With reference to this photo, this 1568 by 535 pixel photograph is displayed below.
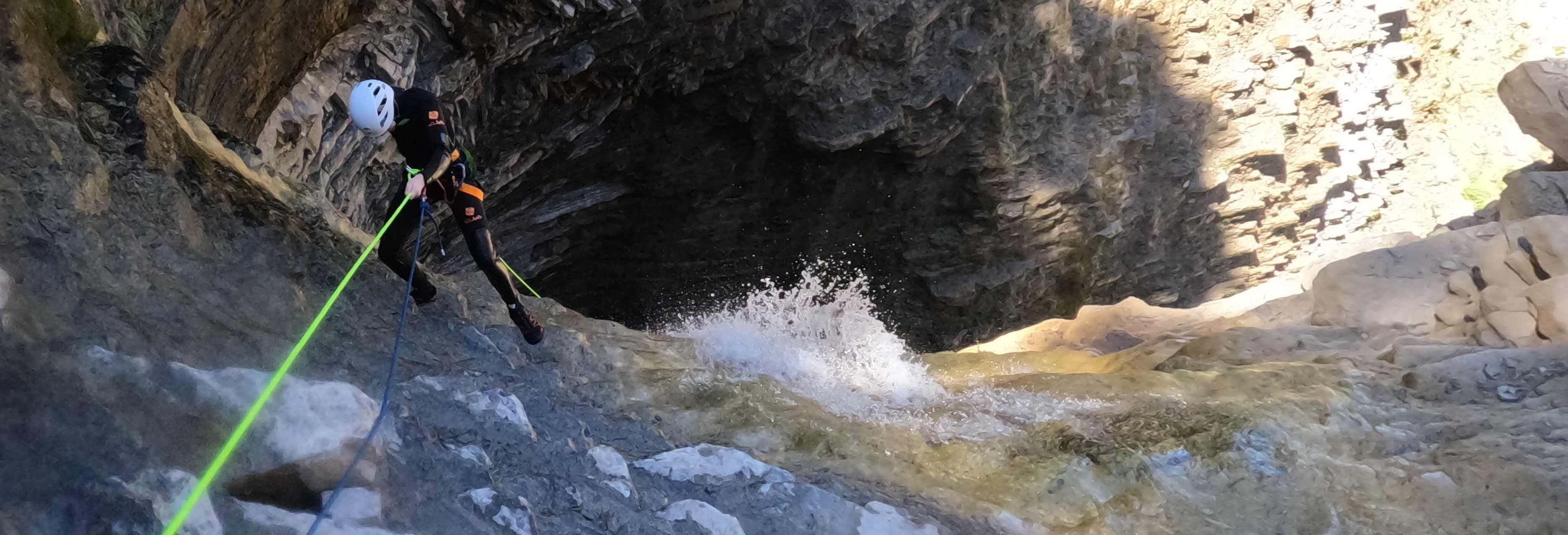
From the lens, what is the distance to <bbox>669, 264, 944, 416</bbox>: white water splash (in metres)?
5.09

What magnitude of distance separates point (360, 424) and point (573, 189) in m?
6.88

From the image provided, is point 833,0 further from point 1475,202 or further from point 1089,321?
point 1475,202

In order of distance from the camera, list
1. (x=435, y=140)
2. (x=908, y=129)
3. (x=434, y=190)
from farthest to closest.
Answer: (x=908, y=129)
(x=434, y=190)
(x=435, y=140)

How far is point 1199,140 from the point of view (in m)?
13.4

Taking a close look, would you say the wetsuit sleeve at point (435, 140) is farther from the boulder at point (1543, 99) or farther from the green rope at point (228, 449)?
the boulder at point (1543, 99)

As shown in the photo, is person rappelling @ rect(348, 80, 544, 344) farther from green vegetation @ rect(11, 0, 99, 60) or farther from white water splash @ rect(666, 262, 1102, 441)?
white water splash @ rect(666, 262, 1102, 441)

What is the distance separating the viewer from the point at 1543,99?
9672 mm

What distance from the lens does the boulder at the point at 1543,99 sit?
959 cm

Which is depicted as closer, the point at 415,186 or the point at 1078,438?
the point at 415,186

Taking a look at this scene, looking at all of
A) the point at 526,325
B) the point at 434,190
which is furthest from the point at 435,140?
the point at 526,325

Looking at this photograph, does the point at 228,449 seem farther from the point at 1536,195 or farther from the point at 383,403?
the point at 1536,195

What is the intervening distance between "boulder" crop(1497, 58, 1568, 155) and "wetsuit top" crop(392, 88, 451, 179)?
12.4 meters

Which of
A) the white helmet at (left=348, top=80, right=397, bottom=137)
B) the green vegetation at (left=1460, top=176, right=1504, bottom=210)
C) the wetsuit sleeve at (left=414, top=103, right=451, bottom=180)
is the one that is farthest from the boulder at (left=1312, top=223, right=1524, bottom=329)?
the green vegetation at (left=1460, top=176, right=1504, bottom=210)

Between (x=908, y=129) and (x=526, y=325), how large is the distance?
6832 millimetres
